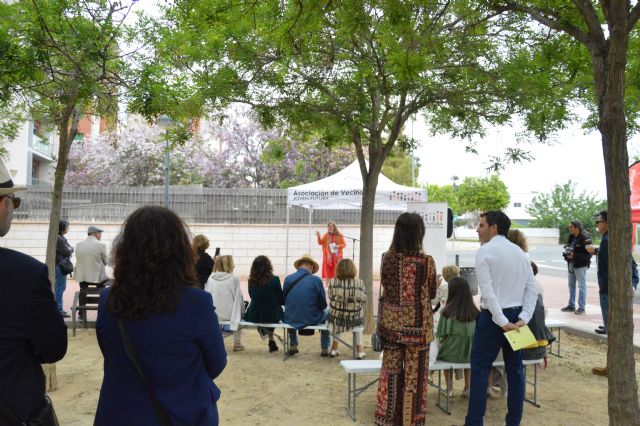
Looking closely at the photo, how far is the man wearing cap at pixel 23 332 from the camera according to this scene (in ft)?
7.00

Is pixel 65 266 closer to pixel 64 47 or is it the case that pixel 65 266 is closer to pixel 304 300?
pixel 304 300

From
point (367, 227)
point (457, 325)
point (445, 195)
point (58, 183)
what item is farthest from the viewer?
point (445, 195)

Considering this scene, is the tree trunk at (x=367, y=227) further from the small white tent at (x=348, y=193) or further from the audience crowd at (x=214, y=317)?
the small white tent at (x=348, y=193)

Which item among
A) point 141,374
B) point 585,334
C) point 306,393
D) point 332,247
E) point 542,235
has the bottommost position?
point 306,393

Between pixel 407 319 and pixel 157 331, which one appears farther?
pixel 407 319

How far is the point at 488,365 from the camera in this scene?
4469 millimetres

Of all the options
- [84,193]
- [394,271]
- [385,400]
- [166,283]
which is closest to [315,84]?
[394,271]

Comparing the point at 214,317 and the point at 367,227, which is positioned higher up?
the point at 367,227

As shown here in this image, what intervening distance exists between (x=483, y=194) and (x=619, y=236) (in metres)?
44.7

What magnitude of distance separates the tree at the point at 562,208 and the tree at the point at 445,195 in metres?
11.9

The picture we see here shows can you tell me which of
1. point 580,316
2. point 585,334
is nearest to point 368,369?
point 585,334

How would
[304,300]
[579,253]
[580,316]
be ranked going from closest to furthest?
[304,300] < [579,253] < [580,316]

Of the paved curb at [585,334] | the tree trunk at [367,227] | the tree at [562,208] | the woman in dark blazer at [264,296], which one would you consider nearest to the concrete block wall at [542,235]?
the tree at [562,208]

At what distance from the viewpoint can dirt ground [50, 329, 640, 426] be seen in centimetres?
520
